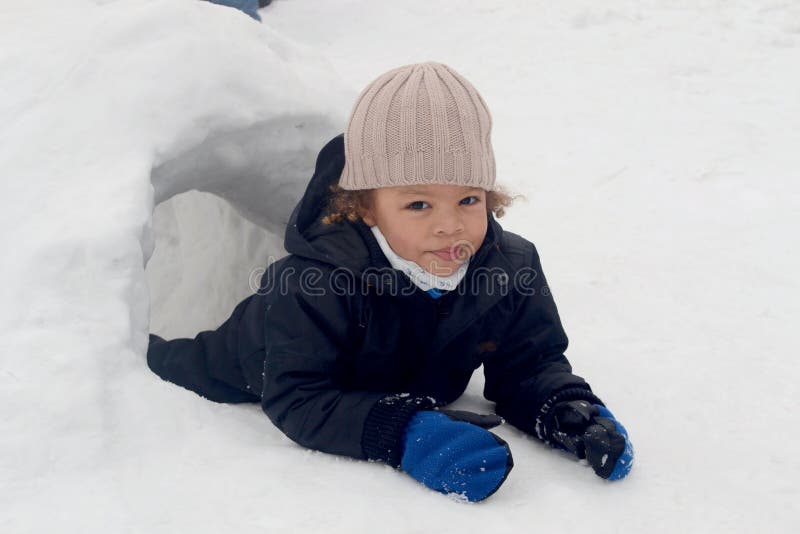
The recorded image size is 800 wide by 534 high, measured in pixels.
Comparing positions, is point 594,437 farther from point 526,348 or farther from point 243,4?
point 243,4

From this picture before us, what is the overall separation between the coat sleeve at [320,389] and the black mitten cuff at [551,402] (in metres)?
0.28

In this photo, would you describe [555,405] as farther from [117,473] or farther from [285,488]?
[117,473]

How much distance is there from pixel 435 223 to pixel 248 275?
1577 millimetres

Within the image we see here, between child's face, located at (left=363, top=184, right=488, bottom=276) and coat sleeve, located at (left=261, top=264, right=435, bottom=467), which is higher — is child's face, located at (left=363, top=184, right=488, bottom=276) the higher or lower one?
the higher one

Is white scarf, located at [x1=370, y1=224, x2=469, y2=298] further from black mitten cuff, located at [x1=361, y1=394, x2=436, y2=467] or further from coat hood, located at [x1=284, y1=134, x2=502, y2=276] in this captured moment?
black mitten cuff, located at [x1=361, y1=394, x2=436, y2=467]

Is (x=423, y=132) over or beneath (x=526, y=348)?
over

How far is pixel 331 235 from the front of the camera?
194cm

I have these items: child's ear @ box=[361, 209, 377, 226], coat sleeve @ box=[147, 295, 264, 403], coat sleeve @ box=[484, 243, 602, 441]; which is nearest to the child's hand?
coat sleeve @ box=[484, 243, 602, 441]

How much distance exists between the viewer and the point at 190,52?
2250 mm

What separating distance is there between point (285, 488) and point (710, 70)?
4.16m

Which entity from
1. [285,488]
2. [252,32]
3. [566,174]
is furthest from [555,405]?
[566,174]

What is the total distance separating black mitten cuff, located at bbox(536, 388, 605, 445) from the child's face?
36cm

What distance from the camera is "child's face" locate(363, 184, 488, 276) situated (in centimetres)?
183

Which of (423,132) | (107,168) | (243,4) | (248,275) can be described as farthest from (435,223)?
(243,4)
